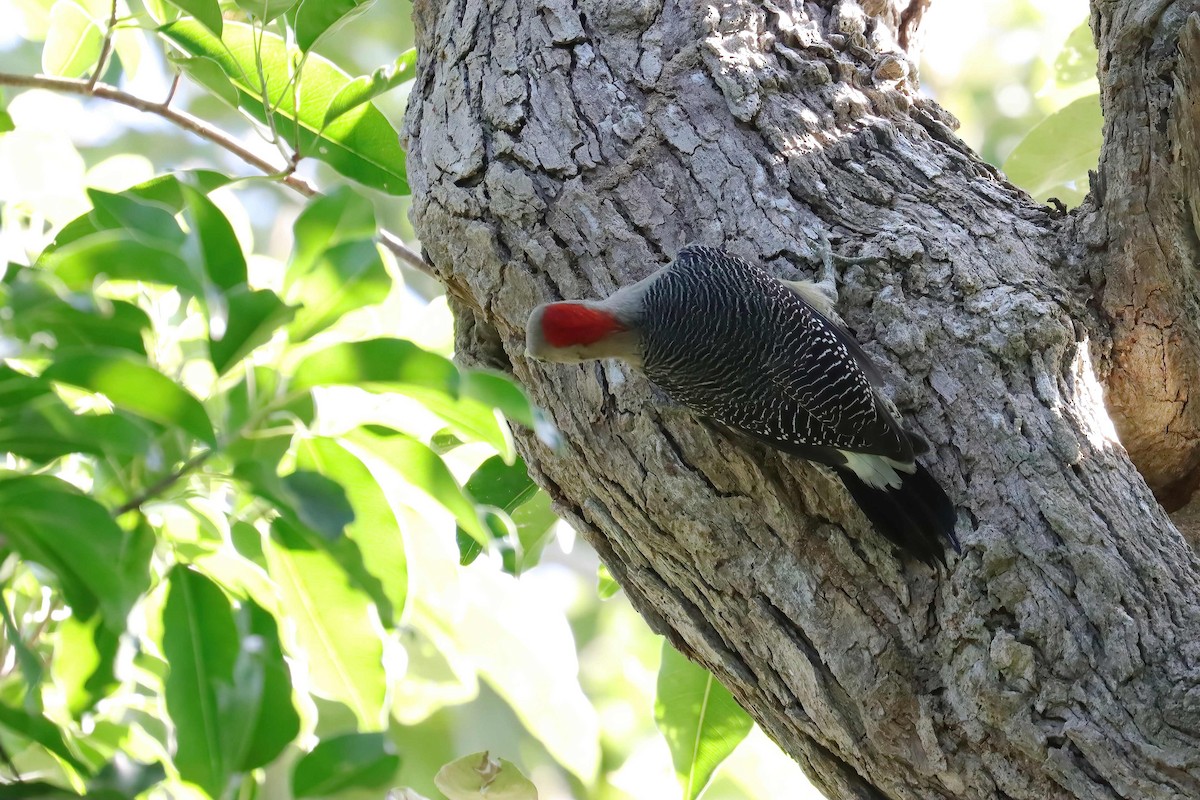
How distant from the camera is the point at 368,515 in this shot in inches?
54.5

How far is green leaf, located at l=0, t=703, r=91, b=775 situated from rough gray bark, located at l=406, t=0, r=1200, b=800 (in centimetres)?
111

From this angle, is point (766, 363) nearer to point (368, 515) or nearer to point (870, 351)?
point (870, 351)

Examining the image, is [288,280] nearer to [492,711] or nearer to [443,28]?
[443,28]

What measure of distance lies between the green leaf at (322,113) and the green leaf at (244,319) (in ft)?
5.05

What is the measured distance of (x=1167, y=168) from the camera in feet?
6.56

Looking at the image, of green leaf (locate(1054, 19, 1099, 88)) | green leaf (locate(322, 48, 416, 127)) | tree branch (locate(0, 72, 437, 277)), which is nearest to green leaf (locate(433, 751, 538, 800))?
tree branch (locate(0, 72, 437, 277))

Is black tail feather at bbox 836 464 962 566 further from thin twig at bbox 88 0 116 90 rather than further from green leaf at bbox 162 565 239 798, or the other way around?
thin twig at bbox 88 0 116 90

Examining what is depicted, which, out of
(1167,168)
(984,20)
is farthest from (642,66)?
(984,20)

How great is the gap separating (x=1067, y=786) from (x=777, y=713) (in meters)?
0.54

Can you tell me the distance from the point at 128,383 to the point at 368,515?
461 millimetres

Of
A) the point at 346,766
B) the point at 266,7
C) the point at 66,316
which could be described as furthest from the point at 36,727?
the point at 266,7

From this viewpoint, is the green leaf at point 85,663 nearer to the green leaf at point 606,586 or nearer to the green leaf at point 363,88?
the green leaf at point 363,88

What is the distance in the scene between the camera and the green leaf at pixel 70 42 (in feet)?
8.70

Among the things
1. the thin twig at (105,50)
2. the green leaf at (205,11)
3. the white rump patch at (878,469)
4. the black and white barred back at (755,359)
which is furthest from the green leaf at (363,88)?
the white rump patch at (878,469)
